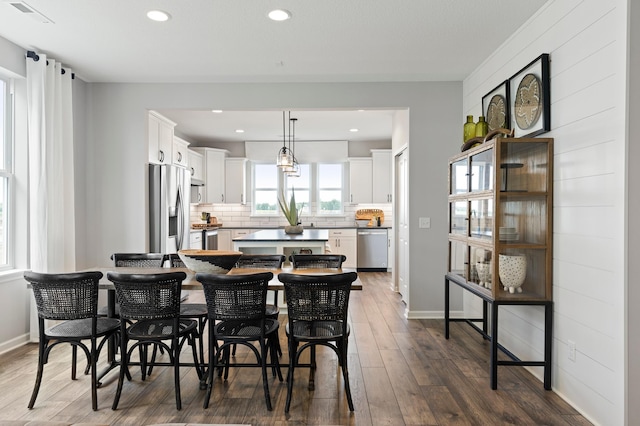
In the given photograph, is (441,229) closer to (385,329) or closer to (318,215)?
(385,329)

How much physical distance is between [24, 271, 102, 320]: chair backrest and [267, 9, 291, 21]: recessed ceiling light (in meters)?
2.22

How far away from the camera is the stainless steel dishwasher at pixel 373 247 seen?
8.75 metres

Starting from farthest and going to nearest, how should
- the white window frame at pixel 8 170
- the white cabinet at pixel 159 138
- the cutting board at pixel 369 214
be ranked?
the cutting board at pixel 369 214 < the white cabinet at pixel 159 138 < the white window frame at pixel 8 170

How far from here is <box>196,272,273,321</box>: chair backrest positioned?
8.58 ft

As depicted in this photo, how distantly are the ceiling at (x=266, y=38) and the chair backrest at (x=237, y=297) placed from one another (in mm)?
1984

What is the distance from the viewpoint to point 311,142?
909cm

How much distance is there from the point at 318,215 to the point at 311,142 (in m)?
1.58

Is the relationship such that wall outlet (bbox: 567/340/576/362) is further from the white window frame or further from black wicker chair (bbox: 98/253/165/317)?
the white window frame

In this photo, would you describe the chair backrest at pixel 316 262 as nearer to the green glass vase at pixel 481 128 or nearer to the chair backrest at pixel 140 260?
the chair backrest at pixel 140 260

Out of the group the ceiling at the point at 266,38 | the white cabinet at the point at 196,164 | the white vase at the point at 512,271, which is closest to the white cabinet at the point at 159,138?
the ceiling at the point at 266,38

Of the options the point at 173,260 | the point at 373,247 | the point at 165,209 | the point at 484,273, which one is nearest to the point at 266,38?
the point at 173,260

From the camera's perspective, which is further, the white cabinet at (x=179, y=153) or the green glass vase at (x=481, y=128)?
the white cabinet at (x=179, y=153)

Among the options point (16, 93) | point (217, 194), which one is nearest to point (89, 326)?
point (16, 93)

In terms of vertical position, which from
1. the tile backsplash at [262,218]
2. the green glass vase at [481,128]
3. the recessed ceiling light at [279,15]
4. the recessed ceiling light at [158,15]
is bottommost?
the tile backsplash at [262,218]
